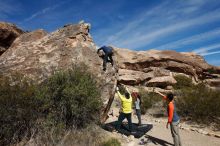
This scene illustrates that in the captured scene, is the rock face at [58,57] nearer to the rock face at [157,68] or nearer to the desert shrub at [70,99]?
the desert shrub at [70,99]

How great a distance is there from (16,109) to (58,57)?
3.27 meters

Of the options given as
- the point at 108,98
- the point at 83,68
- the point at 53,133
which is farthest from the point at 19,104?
the point at 108,98

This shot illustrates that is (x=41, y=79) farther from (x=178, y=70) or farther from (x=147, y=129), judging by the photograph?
(x=178, y=70)

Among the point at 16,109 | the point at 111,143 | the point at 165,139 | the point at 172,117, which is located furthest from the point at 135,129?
the point at 16,109

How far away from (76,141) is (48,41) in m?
5.72

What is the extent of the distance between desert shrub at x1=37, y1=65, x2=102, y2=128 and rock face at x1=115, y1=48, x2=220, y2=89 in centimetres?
2012

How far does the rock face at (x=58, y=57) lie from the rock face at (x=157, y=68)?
18061 millimetres

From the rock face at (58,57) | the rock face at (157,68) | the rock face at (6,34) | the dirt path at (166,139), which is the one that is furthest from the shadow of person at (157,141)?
the rock face at (157,68)

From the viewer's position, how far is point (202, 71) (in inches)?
1565

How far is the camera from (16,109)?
910cm

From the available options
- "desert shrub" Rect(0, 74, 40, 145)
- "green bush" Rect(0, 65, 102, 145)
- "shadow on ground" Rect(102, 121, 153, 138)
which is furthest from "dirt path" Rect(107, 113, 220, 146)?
"desert shrub" Rect(0, 74, 40, 145)

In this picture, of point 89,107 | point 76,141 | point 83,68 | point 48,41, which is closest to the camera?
point 76,141

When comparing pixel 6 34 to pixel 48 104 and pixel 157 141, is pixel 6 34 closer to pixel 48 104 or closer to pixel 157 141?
pixel 48 104

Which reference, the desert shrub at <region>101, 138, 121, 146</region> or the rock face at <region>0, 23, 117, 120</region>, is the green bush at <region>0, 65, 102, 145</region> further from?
the desert shrub at <region>101, 138, 121, 146</region>
